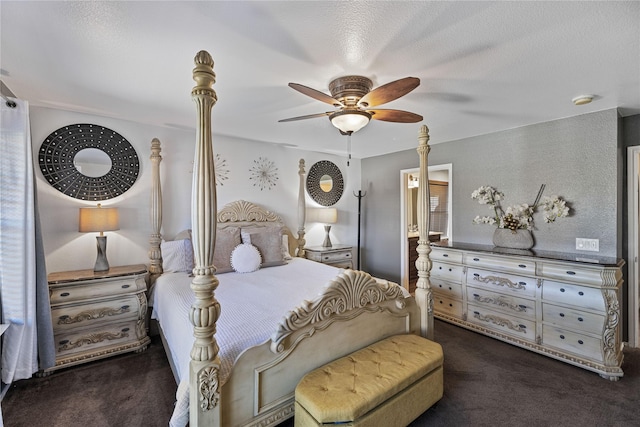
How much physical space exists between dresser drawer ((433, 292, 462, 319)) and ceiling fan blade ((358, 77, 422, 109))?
8.75 ft

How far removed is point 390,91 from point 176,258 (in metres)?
2.71

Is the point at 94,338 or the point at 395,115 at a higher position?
the point at 395,115

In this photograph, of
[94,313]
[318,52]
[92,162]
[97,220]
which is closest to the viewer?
[318,52]

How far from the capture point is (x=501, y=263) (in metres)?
3.08

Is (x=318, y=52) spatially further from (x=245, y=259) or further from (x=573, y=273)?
(x=573, y=273)

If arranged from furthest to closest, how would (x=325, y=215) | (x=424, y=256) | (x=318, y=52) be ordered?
(x=325, y=215) → (x=424, y=256) → (x=318, y=52)

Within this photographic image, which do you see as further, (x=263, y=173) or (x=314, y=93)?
(x=263, y=173)

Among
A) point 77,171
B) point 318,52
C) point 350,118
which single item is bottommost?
point 77,171

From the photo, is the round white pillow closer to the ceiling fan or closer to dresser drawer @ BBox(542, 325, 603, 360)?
the ceiling fan

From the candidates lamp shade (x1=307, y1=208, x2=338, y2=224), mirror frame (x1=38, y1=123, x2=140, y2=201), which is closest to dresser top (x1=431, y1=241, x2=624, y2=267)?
lamp shade (x1=307, y1=208, x2=338, y2=224)

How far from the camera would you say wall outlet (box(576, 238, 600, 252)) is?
9.23 ft

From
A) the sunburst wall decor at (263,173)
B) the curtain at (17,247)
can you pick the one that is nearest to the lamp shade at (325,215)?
the sunburst wall decor at (263,173)

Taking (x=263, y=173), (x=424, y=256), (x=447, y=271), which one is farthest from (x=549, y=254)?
(x=263, y=173)

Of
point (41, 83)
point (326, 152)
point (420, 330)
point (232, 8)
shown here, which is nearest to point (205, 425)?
point (420, 330)
